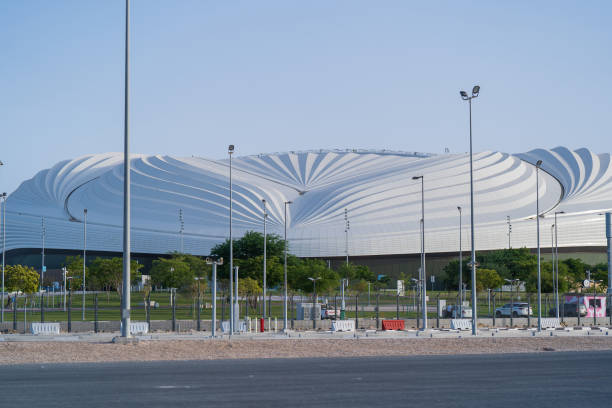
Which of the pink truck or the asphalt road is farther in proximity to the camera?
the pink truck

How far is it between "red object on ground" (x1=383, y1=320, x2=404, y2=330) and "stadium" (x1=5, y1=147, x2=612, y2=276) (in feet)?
231

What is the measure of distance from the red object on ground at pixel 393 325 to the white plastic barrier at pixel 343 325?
2.10m

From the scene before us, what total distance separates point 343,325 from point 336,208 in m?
83.9

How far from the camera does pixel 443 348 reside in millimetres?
33156

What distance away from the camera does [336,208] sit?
12912 cm

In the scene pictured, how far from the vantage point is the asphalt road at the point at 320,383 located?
1711 centimetres

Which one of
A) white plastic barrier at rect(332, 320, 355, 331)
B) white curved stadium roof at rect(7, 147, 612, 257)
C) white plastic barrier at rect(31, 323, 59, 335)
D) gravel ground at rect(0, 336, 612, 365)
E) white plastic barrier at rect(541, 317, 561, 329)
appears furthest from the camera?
white curved stadium roof at rect(7, 147, 612, 257)

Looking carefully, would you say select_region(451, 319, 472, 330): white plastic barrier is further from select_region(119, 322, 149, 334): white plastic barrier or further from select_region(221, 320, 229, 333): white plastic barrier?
select_region(119, 322, 149, 334): white plastic barrier

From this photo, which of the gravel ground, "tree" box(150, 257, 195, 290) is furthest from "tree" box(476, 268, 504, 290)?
the gravel ground

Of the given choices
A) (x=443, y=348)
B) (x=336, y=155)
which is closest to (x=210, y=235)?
(x=336, y=155)

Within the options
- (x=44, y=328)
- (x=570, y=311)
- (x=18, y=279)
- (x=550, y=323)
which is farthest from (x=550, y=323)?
(x=18, y=279)

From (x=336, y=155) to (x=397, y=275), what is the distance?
121 feet

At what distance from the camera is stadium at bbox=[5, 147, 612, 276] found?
4882 inches

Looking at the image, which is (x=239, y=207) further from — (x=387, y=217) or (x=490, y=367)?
(x=490, y=367)
